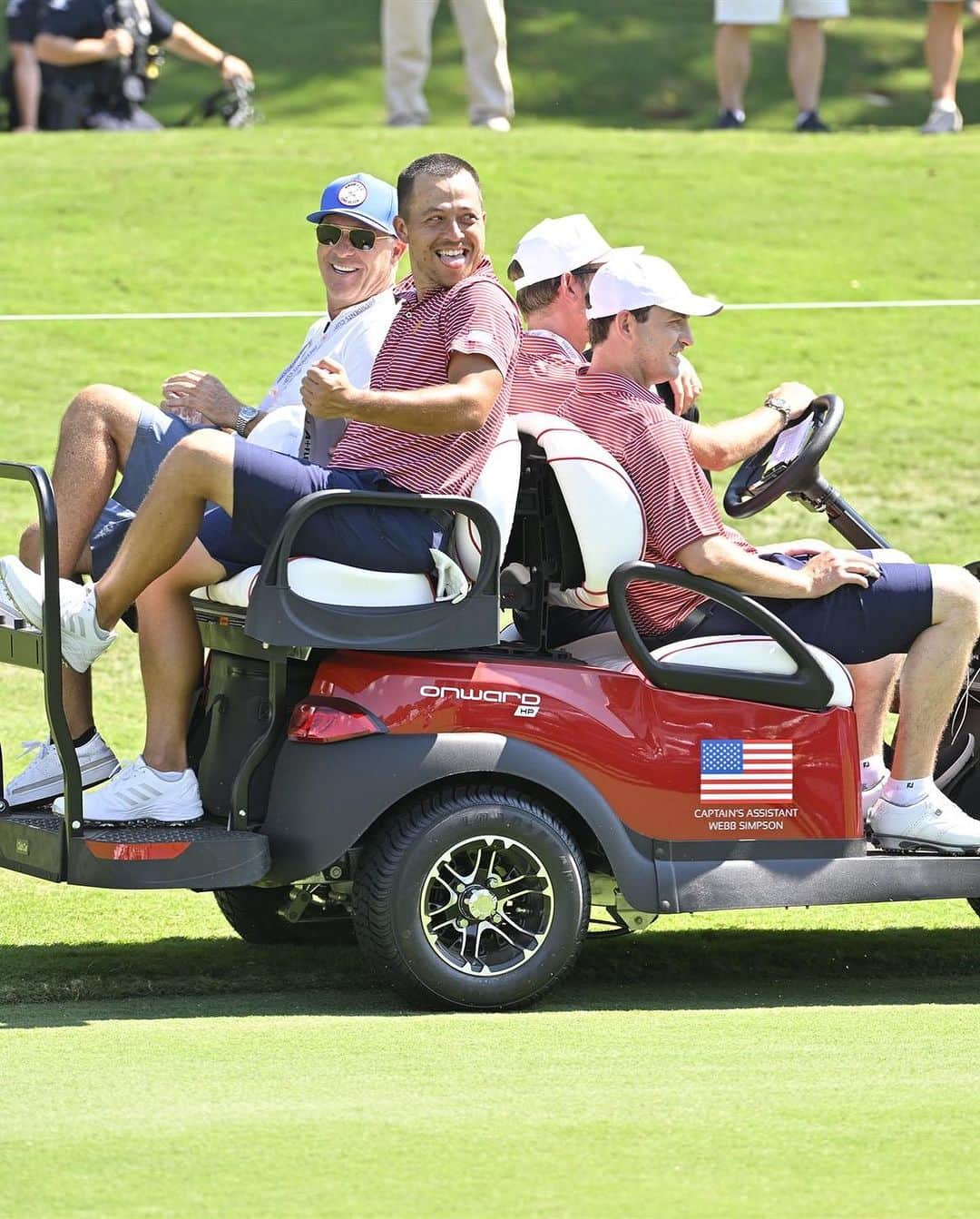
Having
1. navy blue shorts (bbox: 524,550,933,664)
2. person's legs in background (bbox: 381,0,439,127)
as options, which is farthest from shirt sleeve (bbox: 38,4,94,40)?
navy blue shorts (bbox: 524,550,933,664)

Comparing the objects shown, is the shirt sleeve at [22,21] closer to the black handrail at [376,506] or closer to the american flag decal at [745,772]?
the black handrail at [376,506]

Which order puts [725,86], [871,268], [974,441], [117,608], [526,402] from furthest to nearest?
[725,86]
[871,268]
[974,441]
[526,402]
[117,608]

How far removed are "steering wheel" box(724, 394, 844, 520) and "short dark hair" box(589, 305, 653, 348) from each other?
0.43 metres

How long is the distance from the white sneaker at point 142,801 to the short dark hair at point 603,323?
4.23 ft

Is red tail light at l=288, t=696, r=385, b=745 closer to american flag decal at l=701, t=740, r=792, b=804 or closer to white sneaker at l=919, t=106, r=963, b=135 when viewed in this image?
american flag decal at l=701, t=740, r=792, b=804

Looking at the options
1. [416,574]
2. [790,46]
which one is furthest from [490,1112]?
[790,46]

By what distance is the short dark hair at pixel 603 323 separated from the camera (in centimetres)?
518

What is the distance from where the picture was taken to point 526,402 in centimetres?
533

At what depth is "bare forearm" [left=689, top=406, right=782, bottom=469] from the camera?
526 centimetres

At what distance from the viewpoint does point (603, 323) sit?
5211mm

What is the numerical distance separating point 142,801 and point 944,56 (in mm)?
10508

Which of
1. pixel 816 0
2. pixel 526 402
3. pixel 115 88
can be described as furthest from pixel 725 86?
pixel 526 402

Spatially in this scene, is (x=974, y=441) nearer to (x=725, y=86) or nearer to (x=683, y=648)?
(x=725, y=86)

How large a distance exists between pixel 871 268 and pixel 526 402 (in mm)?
8650
